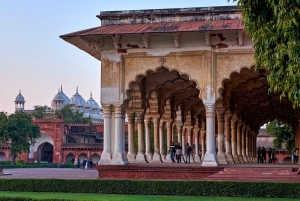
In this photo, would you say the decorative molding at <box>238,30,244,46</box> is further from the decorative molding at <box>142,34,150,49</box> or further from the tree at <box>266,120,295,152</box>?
the tree at <box>266,120,295,152</box>

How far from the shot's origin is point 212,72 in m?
16.7

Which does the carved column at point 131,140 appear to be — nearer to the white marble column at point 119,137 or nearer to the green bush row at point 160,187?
the white marble column at point 119,137

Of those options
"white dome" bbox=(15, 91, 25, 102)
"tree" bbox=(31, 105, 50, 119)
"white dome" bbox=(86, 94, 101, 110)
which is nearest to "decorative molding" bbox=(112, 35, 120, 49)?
"tree" bbox=(31, 105, 50, 119)

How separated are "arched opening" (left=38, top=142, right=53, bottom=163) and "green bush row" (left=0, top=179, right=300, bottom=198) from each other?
48.1 m

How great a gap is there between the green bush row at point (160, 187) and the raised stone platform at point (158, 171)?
255cm

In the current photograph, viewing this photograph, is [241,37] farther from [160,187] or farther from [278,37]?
[278,37]

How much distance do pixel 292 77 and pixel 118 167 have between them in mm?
8352

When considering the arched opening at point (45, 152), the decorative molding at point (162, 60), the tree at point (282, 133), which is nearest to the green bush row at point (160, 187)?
the decorative molding at point (162, 60)

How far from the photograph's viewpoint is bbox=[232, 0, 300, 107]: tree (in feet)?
31.7

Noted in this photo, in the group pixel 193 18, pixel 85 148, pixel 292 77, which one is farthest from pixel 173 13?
pixel 85 148

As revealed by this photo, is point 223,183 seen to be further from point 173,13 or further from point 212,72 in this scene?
point 173,13

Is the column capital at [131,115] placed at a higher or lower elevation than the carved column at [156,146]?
higher

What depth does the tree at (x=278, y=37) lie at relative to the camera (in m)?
9.65

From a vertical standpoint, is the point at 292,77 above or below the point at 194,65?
below
